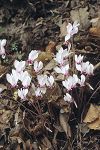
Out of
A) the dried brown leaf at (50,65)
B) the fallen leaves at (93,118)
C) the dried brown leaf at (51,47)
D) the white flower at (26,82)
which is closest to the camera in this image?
the white flower at (26,82)

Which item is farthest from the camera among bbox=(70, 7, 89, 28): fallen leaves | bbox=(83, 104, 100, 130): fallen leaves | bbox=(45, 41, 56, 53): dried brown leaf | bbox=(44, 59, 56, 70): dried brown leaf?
bbox=(70, 7, 89, 28): fallen leaves

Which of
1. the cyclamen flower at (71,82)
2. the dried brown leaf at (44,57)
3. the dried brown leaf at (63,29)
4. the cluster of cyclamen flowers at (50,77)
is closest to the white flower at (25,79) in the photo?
the cluster of cyclamen flowers at (50,77)

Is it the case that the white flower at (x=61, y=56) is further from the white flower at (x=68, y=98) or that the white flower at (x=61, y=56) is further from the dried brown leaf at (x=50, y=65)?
the dried brown leaf at (x=50, y=65)

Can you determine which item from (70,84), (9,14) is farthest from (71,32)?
(9,14)

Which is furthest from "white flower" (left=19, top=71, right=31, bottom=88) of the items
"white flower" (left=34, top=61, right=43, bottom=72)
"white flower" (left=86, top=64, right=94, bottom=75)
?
"white flower" (left=86, top=64, right=94, bottom=75)

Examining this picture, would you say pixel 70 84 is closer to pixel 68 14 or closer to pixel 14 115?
pixel 14 115

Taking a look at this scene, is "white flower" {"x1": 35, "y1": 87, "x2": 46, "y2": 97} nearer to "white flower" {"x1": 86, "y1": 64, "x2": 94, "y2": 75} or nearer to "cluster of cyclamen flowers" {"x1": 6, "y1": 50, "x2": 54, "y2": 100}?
"cluster of cyclamen flowers" {"x1": 6, "y1": 50, "x2": 54, "y2": 100}

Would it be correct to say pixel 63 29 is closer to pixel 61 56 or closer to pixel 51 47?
pixel 51 47

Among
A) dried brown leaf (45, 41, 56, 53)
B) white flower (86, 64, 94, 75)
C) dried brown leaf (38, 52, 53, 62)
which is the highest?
dried brown leaf (45, 41, 56, 53)
